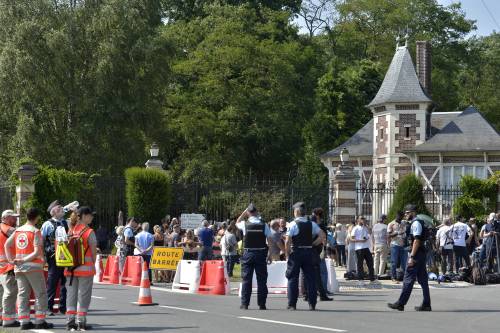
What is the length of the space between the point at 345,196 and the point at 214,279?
990cm

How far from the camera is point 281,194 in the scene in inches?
1454

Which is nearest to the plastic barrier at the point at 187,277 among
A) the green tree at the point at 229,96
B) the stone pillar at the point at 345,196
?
the stone pillar at the point at 345,196

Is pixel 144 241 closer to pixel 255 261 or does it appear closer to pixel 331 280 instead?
pixel 331 280

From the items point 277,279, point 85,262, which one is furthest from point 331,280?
point 85,262

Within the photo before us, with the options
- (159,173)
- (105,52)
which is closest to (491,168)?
(105,52)

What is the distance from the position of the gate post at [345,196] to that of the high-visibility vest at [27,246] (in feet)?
58.7

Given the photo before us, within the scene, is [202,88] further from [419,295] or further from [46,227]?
[46,227]

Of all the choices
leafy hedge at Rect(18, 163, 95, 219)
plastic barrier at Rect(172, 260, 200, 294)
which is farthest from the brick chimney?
plastic barrier at Rect(172, 260, 200, 294)

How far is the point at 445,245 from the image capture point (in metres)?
27.1

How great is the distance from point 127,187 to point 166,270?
7355 millimetres

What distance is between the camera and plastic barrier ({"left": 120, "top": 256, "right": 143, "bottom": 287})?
958 inches

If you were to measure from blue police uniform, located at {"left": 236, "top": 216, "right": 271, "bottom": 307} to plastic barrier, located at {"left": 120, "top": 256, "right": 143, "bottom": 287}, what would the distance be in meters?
7.19

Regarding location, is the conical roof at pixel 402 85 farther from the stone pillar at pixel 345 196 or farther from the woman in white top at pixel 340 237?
the woman in white top at pixel 340 237

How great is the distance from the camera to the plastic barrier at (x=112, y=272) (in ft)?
82.8
